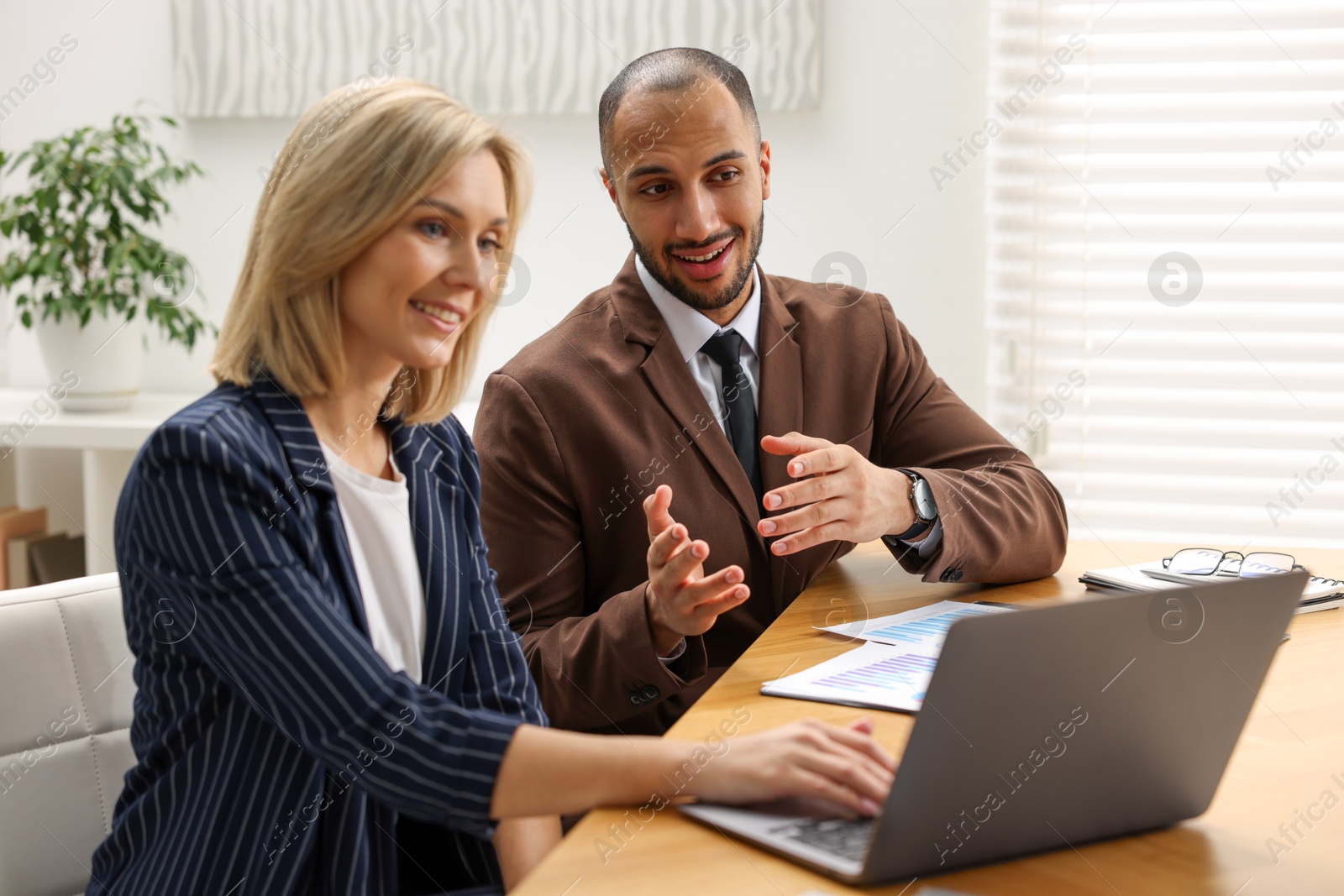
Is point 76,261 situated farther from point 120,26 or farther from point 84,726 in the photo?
point 84,726

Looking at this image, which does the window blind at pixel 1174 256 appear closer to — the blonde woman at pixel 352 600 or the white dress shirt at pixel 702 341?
the white dress shirt at pixel 702 341

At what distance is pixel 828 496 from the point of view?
1.37 m

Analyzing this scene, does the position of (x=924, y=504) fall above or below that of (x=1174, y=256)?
below

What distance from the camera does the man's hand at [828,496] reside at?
134 centimetres

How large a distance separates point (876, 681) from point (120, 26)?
291cm

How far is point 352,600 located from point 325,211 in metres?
0.35

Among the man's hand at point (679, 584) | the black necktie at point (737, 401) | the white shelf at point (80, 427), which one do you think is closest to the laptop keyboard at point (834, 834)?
the man's hand at point (679, 584)

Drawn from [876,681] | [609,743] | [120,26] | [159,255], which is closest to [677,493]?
[876,681]

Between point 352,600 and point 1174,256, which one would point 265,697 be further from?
point 1174,256

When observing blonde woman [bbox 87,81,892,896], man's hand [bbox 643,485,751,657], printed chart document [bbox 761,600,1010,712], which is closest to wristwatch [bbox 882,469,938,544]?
printed chart document [bbox 761,600,1010,712]

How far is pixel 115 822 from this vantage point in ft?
3.43

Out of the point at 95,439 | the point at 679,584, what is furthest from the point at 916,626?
the point at 95,439

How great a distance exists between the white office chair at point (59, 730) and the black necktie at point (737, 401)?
2.70ft

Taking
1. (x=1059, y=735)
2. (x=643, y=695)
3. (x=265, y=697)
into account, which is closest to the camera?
(x=1059, y=735)
